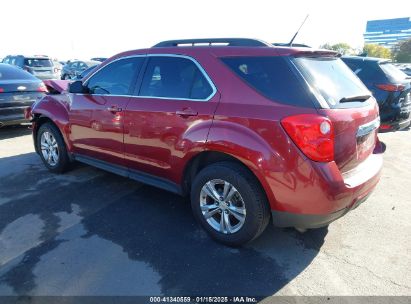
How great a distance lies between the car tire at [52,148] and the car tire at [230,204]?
8.22 feet

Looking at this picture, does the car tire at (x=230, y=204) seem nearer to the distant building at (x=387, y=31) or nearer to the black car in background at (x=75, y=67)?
the black car in background at (x=75, y=67)

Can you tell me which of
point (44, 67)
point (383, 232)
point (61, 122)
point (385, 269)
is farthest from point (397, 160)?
point (44, 67)

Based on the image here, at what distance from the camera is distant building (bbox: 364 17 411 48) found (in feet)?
382

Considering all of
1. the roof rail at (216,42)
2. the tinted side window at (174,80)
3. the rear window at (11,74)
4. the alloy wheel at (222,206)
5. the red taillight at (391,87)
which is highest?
the roof rail at (216,42)

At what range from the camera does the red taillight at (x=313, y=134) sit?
2553 millimetres

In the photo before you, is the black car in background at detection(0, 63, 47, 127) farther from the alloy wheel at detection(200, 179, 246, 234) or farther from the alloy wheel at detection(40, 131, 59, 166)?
the alloy wheel at detection(200, 179, 246, 234)

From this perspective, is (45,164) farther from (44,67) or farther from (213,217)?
(44,67)

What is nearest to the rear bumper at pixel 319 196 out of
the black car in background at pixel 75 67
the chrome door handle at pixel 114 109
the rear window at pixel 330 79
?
the rear window at pixel 330 79

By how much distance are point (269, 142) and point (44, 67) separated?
15.2m

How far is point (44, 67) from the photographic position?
50.1ft

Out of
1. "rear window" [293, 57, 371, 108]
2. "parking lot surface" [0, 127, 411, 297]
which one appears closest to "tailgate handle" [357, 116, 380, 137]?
"rear window" [293, 57, 371, 108]

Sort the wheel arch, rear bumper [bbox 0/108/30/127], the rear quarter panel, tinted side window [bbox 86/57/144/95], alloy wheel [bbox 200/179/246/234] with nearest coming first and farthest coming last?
the wheel arch
alloy wheel [bbox 200/179/246/234]
tinted side window [bbox 86/57/144/95]
the rear quarter panel
rear bumper [bbox 0/108/30/127]

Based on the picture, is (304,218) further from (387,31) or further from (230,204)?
(387,31)

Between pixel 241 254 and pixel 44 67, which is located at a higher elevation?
pixel 44 67
